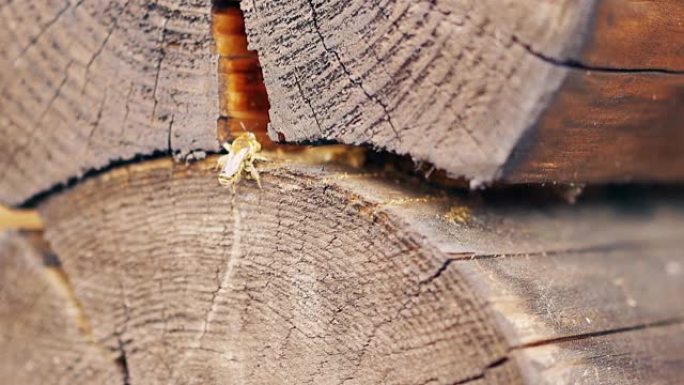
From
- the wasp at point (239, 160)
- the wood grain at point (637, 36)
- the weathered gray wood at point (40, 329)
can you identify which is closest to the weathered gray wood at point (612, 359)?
the wood grain at point (637, 36)

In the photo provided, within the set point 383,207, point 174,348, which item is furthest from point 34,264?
point 383,207

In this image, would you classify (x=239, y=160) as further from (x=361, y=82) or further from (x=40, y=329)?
(x=40, y=329)

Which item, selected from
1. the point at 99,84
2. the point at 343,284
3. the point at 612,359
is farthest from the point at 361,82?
the point at 612,359

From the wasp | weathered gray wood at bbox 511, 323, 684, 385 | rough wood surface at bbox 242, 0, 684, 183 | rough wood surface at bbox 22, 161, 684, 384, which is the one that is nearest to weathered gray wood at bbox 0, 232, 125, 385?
rough wood surface at bbox 22, 161, 684, 384

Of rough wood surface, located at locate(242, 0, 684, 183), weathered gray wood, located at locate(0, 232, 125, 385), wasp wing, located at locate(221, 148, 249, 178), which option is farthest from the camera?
weathered gray wood, located at locate(0, 232, 125, 385)

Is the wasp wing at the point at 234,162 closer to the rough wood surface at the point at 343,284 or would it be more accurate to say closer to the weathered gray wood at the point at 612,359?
the rough wood surface at the point at 343,284

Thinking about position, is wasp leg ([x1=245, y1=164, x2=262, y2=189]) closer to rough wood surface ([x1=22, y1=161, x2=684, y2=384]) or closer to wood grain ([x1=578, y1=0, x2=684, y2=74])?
rough wood surface ([x1=22, y1=161, x2=684, y2=384])

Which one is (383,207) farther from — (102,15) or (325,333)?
(102,15)
